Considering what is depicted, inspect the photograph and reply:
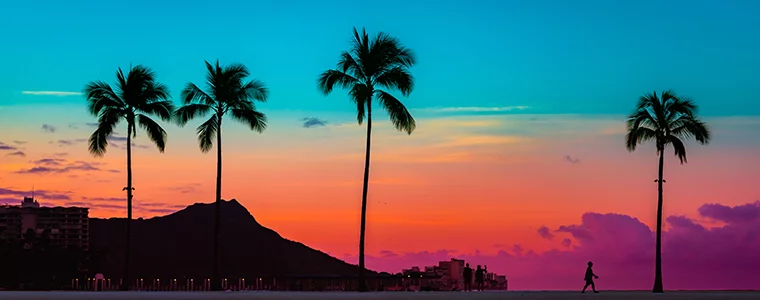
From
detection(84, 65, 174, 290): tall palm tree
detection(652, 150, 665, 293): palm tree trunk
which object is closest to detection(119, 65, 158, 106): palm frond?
detection(84, 65, 174, 290): tall palm tree

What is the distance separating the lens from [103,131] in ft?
213

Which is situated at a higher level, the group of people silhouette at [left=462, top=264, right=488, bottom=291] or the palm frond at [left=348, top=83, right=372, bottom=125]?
the palm frond at [left=348, top=83, right=372, bottom=125]

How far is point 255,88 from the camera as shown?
63.5m

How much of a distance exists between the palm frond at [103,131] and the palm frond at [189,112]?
13.3 ft

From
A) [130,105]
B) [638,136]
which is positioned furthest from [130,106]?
[638,136]

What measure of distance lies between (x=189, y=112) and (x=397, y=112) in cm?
1330

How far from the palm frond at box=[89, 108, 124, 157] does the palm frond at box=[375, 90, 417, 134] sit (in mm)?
17368

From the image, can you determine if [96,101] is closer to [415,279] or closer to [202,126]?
[202,126]

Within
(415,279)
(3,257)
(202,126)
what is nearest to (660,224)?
(415,279)

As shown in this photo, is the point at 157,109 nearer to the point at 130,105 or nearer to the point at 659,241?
the point at 130,105

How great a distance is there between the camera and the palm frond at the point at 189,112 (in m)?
63.3

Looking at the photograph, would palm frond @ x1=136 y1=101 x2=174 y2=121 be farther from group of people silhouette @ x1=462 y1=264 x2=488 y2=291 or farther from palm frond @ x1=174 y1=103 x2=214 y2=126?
group of people silhouette @ x1=462 y1=264 x2=488 y2=291

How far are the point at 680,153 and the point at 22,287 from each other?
45.2 meters

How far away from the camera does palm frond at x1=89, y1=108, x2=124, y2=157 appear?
64.6m
